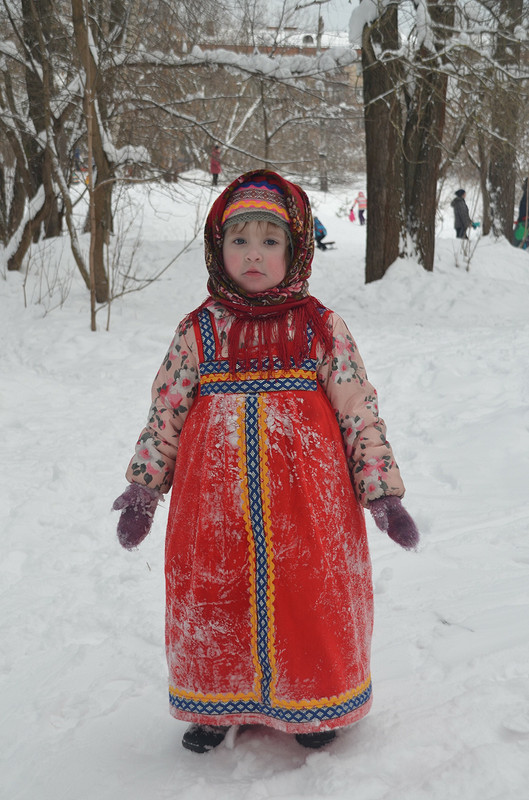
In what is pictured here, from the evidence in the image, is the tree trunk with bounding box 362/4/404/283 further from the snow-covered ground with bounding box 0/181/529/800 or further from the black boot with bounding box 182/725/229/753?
the black boot with bounding box 182/725/229/753

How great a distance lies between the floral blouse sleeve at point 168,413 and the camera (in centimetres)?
200

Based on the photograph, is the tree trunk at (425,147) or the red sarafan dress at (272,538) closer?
the red sarafan dress at (272,538)

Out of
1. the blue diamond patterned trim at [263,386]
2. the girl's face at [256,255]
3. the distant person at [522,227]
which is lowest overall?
the distant person at [522,227]

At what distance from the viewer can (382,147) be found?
8.79 m

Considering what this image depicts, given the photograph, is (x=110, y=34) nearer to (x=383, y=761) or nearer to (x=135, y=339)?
(x=135, y=339)

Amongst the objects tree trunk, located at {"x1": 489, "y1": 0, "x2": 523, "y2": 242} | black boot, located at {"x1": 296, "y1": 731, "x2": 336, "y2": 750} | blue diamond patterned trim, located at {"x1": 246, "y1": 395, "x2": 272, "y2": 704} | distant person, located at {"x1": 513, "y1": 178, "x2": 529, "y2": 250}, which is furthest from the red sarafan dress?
distant person, located at {"x1": 513, "y1": 178, "x2": 529, "y2": 250}

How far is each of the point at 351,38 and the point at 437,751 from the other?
844 centimetres

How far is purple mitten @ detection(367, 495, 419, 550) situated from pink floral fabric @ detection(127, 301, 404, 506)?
2 cm

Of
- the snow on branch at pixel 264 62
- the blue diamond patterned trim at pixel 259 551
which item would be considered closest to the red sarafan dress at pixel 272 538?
the blue diamond patterned trim at pixel 259 551

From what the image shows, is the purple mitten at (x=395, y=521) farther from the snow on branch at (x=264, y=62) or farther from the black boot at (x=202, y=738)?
the snow on branch at (x=264, y=62)

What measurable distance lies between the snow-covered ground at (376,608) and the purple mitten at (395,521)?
52cm

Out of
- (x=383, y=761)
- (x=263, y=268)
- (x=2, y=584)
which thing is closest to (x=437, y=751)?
(x=383, y=761)

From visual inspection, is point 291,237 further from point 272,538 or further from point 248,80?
point 248,80

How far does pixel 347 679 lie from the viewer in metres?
1.87
